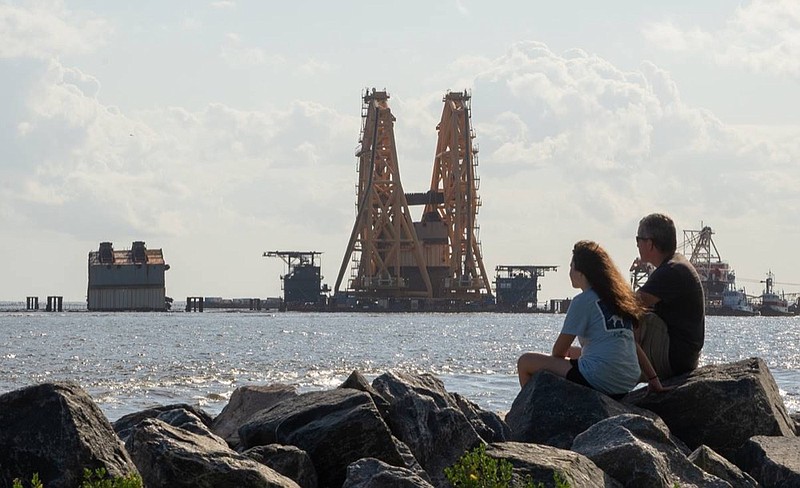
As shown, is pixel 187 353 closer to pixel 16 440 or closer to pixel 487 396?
pixel 487 396

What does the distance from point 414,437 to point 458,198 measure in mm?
86034

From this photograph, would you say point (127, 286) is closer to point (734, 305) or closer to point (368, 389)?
point (734, 305)

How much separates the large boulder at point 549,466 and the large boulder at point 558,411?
3.76 ft

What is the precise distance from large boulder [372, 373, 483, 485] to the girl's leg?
0.61 metres

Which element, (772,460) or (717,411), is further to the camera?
(717,411)

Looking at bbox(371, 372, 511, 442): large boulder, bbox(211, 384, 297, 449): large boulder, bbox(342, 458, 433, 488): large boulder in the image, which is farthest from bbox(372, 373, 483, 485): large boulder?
bbox(211, 384, 297, 449): large boulder

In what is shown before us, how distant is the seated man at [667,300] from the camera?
26.6ft

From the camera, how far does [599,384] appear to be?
7.68 m

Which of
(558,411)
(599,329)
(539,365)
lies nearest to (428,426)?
(558,411)

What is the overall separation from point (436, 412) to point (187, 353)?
93.9 feet

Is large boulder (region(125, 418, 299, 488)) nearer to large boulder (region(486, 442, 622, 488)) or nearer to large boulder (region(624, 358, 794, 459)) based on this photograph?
large boulder (region(486, 442, 622, 488))

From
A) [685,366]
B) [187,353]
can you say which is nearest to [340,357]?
[187,353]

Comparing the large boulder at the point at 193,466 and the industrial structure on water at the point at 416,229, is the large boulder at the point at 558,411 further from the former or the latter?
the industrial structure on water at the point at 416,229

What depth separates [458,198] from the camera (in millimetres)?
92938
